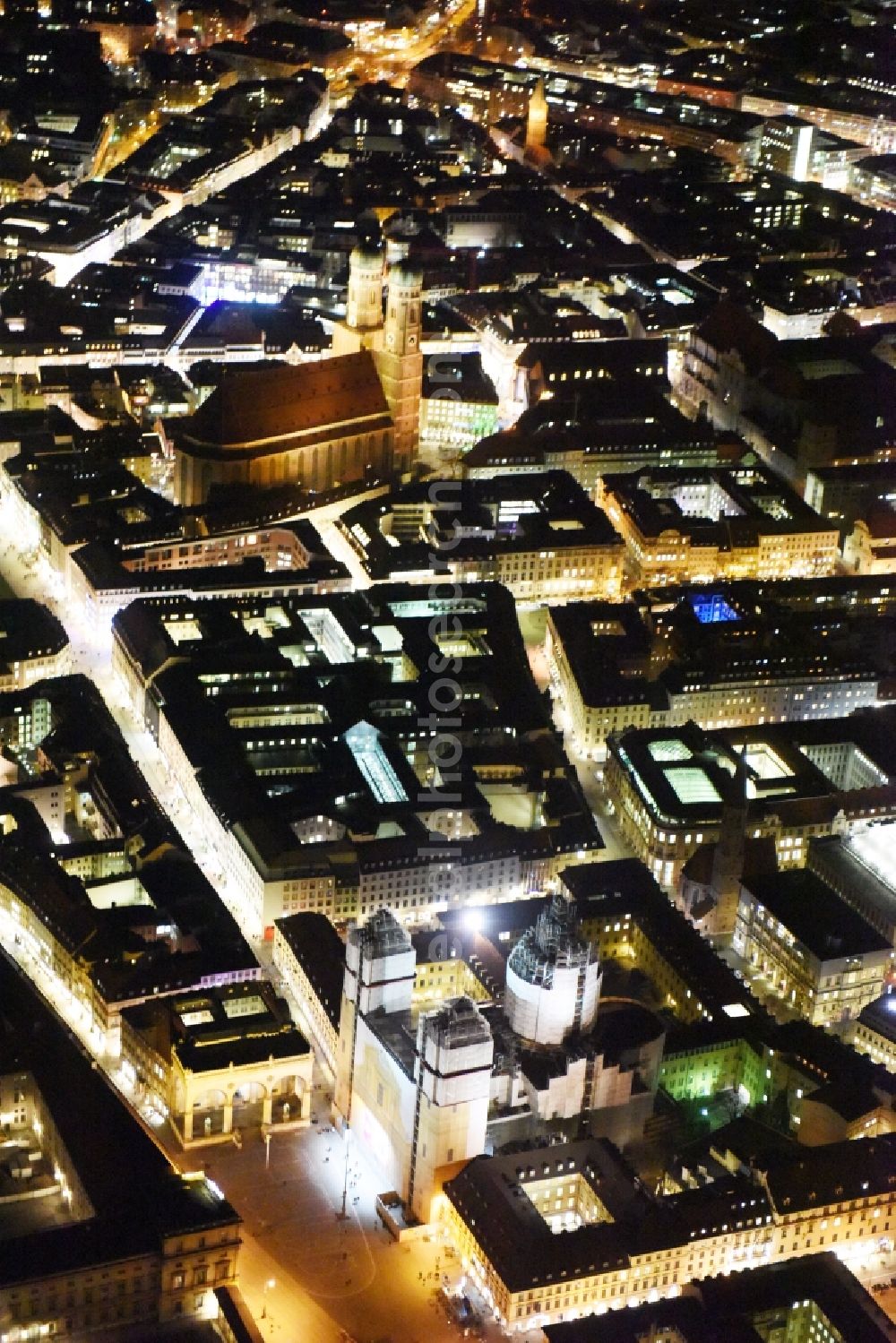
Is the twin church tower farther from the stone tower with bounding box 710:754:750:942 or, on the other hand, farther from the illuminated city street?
the stone tower with bounding box 710:754:750:942

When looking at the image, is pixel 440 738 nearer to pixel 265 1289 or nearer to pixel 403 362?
pixel 265 1289

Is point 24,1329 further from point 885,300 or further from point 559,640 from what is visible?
point 885,300

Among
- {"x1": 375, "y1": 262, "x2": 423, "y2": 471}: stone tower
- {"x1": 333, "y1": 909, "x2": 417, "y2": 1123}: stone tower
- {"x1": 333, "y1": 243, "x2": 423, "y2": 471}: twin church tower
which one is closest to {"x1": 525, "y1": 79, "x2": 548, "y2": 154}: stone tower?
{"x1": 333, "y1": 243, "x2": 423, "y2": 471}: twin church tower

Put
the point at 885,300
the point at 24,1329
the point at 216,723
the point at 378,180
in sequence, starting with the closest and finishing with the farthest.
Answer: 1. the point at 24,1329
2. the point at 216,723
3. the point at 885,300
4. the point at 378,180

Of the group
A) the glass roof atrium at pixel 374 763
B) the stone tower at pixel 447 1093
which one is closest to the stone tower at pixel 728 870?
the glass roof atrium at pixel 374 763

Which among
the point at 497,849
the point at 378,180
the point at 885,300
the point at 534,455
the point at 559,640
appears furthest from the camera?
the point at 378,180

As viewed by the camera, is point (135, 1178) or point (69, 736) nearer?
point (135, 1178)

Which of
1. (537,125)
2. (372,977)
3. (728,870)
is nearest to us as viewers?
(372,977)

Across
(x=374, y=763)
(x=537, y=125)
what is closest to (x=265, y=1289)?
(x=374, y=763)

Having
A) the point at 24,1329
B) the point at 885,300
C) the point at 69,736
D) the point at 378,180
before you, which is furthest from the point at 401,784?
the point at 378,180
